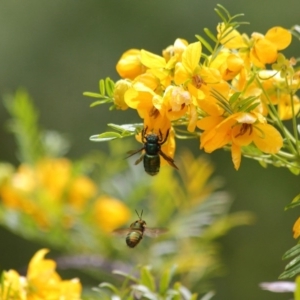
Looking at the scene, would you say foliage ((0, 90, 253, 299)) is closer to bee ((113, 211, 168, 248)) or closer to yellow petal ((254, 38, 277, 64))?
bee ((113, 211, 168, 248))

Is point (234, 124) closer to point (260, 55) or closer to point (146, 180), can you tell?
point (260, 55)

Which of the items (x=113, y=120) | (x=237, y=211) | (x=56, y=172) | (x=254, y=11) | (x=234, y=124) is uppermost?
(x=254, y=11)

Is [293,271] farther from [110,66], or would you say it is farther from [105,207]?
[110,66]

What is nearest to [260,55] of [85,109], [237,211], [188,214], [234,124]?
[234,124]

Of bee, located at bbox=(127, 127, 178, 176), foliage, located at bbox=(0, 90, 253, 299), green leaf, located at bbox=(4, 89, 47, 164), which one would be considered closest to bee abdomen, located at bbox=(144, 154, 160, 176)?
bee, located at bbox=(127, 127, 178, 176)

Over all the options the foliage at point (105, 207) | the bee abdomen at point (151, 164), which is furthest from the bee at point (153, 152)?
the foliage at point (105, 207)

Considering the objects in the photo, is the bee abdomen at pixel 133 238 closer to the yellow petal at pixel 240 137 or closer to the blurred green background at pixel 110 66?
the yellow petal at pixel 240 137

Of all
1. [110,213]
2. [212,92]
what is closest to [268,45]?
[212,92]
